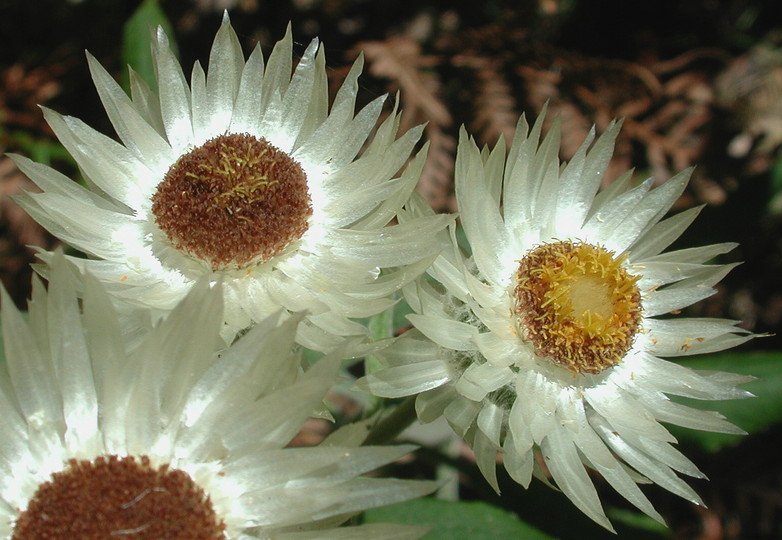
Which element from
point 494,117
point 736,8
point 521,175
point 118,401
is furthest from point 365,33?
Result: point 118,401

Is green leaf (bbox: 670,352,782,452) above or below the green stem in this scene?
above

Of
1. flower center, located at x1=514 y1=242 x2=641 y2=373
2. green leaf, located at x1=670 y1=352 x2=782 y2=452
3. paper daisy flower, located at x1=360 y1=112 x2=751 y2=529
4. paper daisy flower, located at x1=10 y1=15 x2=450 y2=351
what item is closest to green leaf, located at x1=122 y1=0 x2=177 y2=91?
paper daisy flower, located at x1=10 y1=15 x2=450 y2=351

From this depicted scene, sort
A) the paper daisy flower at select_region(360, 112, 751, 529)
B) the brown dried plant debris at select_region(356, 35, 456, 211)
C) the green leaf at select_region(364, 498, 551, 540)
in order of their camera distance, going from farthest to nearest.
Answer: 1. the brown dried plant debris at select_region(356, 35, 456, 211)
2. the green leaf at select_region(364, 498, 551, 540)
3. the paper daisy flower at select_region(360, 112, 751, 529)

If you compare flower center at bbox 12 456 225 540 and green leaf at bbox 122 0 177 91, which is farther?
green leaf at bbox 122 0 177 91

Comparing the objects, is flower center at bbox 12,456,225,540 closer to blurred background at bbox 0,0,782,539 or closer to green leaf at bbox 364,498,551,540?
green leaf at bbox 364,498,551,540

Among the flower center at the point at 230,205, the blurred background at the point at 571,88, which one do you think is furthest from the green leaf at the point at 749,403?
the flower center at the point at 230,205

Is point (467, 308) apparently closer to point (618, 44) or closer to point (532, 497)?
point (532, 497)

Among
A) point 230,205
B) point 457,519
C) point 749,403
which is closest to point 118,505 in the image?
point 230,205
